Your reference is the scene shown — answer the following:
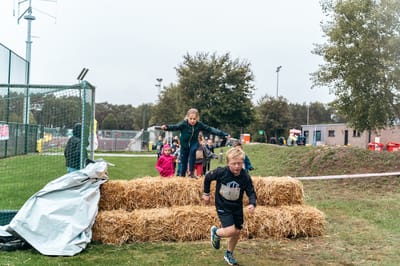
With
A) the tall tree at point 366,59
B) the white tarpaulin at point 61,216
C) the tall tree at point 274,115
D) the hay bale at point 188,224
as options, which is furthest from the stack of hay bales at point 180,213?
the tall tree at point 274,115

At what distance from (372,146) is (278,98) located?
30168 millimetres

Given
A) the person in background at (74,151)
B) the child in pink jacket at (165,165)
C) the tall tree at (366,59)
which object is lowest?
the child in pink jacket at (165,165)

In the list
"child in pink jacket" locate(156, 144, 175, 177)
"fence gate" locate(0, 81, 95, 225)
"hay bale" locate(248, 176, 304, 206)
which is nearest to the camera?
"fence gate" locate(0, 81, 95, 225)

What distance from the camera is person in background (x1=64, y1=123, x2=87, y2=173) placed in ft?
23.8

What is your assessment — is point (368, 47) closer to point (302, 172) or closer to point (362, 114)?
point (362, 114)

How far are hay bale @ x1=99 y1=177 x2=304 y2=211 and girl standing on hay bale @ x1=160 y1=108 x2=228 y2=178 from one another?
0.79 m

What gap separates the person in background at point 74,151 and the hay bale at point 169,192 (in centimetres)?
71

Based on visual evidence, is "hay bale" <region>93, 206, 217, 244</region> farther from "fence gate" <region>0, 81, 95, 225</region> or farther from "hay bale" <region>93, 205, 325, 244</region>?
"fence gate" <region>0, 81, 95, 225</region>

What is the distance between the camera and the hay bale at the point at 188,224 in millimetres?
6586

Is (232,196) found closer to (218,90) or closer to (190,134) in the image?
(190,134)

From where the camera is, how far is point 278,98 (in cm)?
6378

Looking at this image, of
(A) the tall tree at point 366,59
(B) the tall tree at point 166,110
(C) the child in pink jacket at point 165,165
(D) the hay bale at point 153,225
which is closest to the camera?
(D) the hay bale at point 153,225

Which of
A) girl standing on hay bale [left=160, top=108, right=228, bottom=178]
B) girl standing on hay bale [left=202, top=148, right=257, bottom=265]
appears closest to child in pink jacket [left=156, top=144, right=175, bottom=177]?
girl standing on hay bale [left=160, top=108, right=228, bottom=178]

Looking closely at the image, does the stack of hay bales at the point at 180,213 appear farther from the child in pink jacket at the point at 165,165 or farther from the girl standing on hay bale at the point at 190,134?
the child in pink jacket at the point at 165,165
